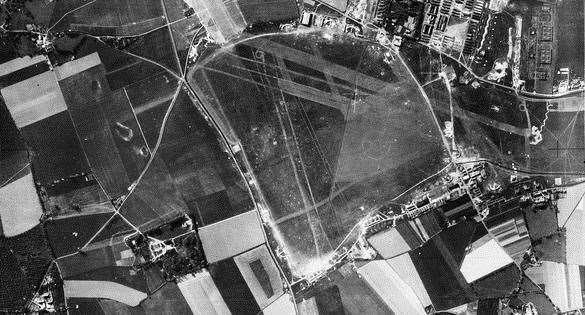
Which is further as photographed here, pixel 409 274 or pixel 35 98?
pixel 35 98

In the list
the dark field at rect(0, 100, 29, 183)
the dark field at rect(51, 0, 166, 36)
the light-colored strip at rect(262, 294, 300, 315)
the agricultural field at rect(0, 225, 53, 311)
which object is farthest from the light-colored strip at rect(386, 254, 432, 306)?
the dark field at rect(0, 100, 29, 183)

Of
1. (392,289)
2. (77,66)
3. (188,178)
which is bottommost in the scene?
(392,289)

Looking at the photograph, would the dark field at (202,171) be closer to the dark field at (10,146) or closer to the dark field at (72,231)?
the dark field at (72,231)

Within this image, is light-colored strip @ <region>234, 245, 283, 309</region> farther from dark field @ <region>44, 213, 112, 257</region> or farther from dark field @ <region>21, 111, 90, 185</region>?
dark field @ <region>21, 111, 90, 185</region>

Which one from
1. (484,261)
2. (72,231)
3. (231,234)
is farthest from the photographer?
(72,231)

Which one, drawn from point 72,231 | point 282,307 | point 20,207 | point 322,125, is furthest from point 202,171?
point 20,207

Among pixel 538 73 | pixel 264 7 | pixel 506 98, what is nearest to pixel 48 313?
pixel 264 7

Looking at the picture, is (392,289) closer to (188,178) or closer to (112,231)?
(188,178)
